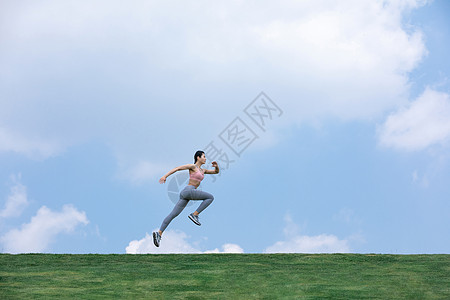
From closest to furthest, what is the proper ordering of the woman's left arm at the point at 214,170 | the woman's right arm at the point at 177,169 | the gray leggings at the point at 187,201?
the woman's right arm at the point at 177,169, the gray leggings at the point at 187,201, the woman's left arm at the point at 214,170

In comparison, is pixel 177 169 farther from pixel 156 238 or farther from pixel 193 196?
pixel 156 238

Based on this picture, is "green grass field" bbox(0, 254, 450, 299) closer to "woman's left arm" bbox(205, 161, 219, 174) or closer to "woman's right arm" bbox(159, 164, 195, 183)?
"woman's right arm" bbox(159, 164, 195, 183)

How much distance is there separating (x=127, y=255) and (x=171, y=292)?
4.75 m

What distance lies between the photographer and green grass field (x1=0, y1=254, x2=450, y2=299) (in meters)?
8.07

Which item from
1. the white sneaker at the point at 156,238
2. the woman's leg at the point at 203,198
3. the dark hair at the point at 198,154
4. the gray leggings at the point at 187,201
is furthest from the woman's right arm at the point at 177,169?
the white sneaker at the point at 156,238

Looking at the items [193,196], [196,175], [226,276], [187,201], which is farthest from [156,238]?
[226,276]

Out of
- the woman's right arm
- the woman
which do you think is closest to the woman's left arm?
the woman

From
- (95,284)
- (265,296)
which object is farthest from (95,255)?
(265,296)

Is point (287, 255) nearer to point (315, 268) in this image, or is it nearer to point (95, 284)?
point (315, 268)

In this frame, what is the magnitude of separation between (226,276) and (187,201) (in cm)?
393

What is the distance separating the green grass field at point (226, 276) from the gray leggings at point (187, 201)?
1.01 metres

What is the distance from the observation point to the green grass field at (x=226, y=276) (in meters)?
8.07

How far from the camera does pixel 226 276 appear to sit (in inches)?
372

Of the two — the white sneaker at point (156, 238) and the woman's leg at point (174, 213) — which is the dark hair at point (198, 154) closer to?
the woman's leg at point (174, 213)
